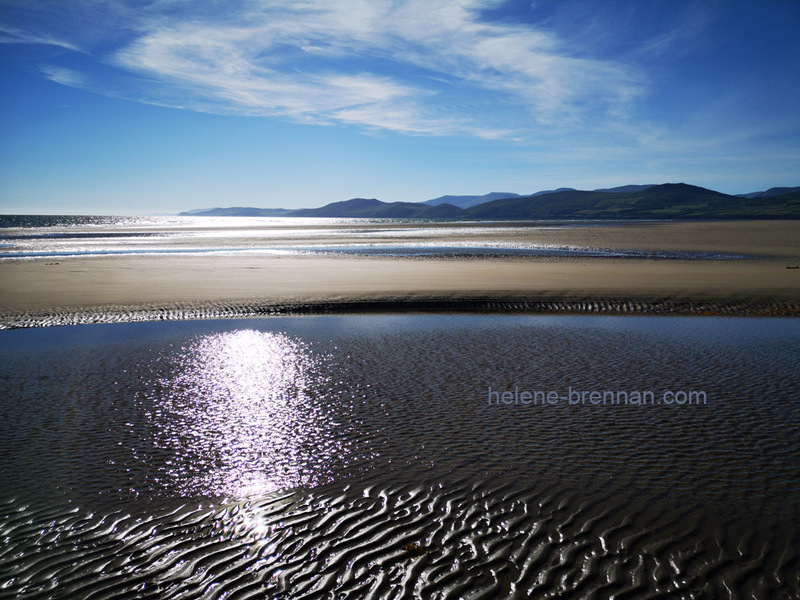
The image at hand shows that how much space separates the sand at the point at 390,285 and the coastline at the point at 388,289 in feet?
0.16

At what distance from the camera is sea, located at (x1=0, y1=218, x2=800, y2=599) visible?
5.51 m

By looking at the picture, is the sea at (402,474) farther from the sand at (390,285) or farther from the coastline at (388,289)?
the sand at (390,285)

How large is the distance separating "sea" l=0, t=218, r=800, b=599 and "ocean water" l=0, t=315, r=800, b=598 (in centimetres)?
3

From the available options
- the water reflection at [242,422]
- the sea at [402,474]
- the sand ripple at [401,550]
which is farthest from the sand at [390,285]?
the sand ripple at [401,550]

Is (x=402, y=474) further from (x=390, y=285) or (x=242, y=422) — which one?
(x=390, y=285)

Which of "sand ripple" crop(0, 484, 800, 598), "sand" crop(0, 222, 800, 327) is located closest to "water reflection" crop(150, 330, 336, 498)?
"sand ripple" crop(0, 484, 800, 598)

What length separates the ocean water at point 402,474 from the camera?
18.1ft

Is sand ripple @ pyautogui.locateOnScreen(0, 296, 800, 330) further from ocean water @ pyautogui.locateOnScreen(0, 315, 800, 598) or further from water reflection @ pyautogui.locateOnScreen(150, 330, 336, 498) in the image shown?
water reflection @ pyautogui.locateOnScreen(150, 330, 336, 498)

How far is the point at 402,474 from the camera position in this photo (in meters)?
7.62

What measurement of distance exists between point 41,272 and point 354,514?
32.8 m

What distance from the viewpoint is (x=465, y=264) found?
36688 millimetres

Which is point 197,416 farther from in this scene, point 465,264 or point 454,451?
point 465,264

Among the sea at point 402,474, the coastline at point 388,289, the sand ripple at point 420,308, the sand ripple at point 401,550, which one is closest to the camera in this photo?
the sand ripple at point 401,550

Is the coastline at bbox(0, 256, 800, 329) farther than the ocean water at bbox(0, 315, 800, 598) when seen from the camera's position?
Yes
